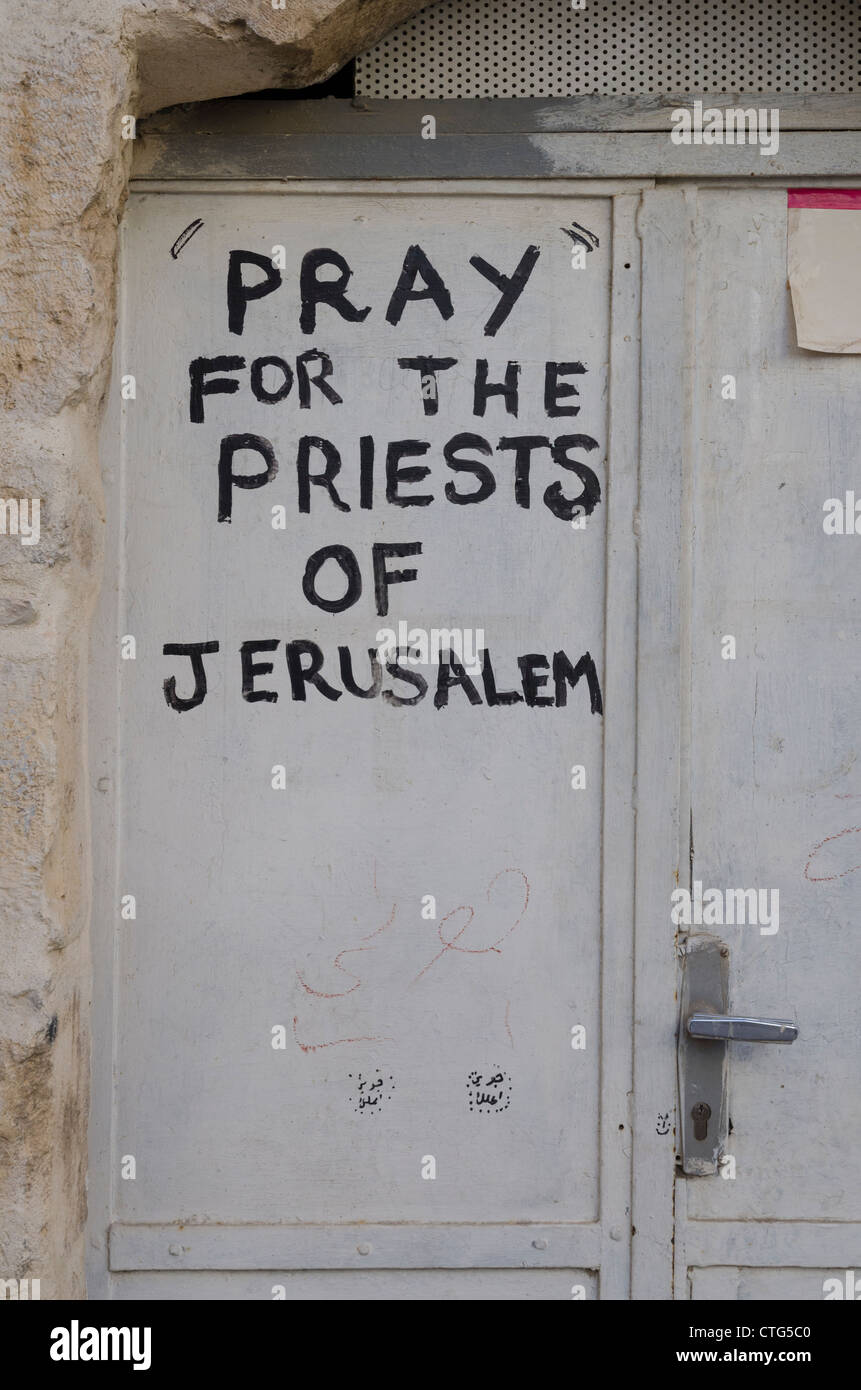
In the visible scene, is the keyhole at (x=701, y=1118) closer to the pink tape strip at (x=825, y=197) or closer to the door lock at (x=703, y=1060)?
the door lock at (x=703, y=1060)

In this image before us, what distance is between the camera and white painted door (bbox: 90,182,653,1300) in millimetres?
2197

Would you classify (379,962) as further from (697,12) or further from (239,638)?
(697,12)

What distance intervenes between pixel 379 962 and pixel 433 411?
44.7 inches

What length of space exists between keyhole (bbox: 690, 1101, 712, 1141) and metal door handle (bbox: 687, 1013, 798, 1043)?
16 centimetres

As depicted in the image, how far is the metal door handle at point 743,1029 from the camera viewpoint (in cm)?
213

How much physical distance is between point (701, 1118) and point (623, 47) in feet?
7.17

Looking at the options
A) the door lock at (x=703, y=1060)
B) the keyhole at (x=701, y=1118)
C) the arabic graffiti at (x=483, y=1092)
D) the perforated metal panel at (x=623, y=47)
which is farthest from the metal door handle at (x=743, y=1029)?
the perforated metal panel at (x=623, y=47)

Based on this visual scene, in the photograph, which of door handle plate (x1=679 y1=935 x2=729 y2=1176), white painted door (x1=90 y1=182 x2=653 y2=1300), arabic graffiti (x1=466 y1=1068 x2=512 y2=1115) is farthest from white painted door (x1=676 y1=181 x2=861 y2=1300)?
arabic graffiti (x1=466 y1=1068 x2=512 y2=1115)

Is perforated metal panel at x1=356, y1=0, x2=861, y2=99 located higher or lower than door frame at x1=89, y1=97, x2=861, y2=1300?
higher

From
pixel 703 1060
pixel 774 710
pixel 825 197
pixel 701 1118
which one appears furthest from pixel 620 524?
pixel 701 1118

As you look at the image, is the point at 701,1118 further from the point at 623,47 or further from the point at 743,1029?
the point at 623,47

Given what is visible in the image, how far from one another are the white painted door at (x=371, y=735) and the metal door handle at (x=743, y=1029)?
0.12 meters

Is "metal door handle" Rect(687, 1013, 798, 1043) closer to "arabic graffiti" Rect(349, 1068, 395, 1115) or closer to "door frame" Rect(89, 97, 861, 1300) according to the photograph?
"door frame" Rect(89, 97, 861, 1300)

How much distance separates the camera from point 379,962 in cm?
221
